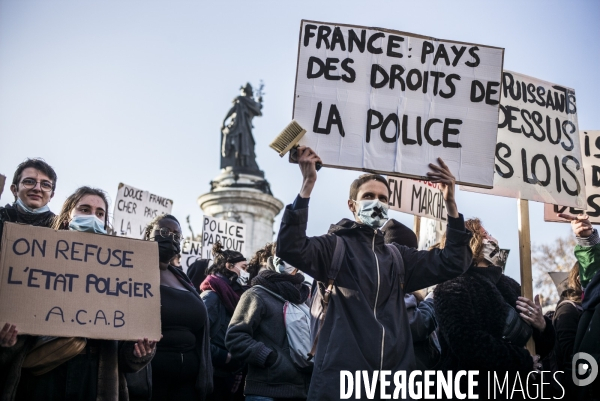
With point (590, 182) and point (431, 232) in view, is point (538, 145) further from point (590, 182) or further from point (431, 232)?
point (431, 232)

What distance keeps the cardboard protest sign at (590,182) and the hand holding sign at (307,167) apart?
301 centimetres

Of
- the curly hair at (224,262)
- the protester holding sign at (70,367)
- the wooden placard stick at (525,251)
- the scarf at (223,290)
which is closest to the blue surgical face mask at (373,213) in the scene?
the protester holding sign at (70,367)

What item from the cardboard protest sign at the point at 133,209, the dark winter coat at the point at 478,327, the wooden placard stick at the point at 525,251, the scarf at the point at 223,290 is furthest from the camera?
the cardboard protest sign at the point at 133,209

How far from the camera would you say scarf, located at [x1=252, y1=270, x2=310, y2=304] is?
580 centimetres

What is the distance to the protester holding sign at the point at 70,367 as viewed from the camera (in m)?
3.74

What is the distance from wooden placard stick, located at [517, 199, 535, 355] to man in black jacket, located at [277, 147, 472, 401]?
1.21m

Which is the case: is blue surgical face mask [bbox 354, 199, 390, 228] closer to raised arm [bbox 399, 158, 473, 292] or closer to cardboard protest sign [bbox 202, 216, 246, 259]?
raised arm [bbox 399, 158, 473, 292]

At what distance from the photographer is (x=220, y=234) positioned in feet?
40.0

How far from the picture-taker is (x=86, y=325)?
3.84 meters

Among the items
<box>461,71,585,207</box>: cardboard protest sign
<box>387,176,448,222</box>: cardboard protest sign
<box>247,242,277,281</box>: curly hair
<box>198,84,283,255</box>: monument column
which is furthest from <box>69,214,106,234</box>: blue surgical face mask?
<box>198,84,283,255</box>: monument column

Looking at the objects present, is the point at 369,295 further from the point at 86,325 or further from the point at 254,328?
the point at 254,328

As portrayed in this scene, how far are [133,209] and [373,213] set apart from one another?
723 cm

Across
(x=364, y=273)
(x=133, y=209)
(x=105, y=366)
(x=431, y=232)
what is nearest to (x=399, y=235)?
(x=364, y=273)

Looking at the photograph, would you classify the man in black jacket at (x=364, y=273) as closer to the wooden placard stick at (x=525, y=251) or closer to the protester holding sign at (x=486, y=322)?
→ the protester holding sign at (x=486, y=322)
